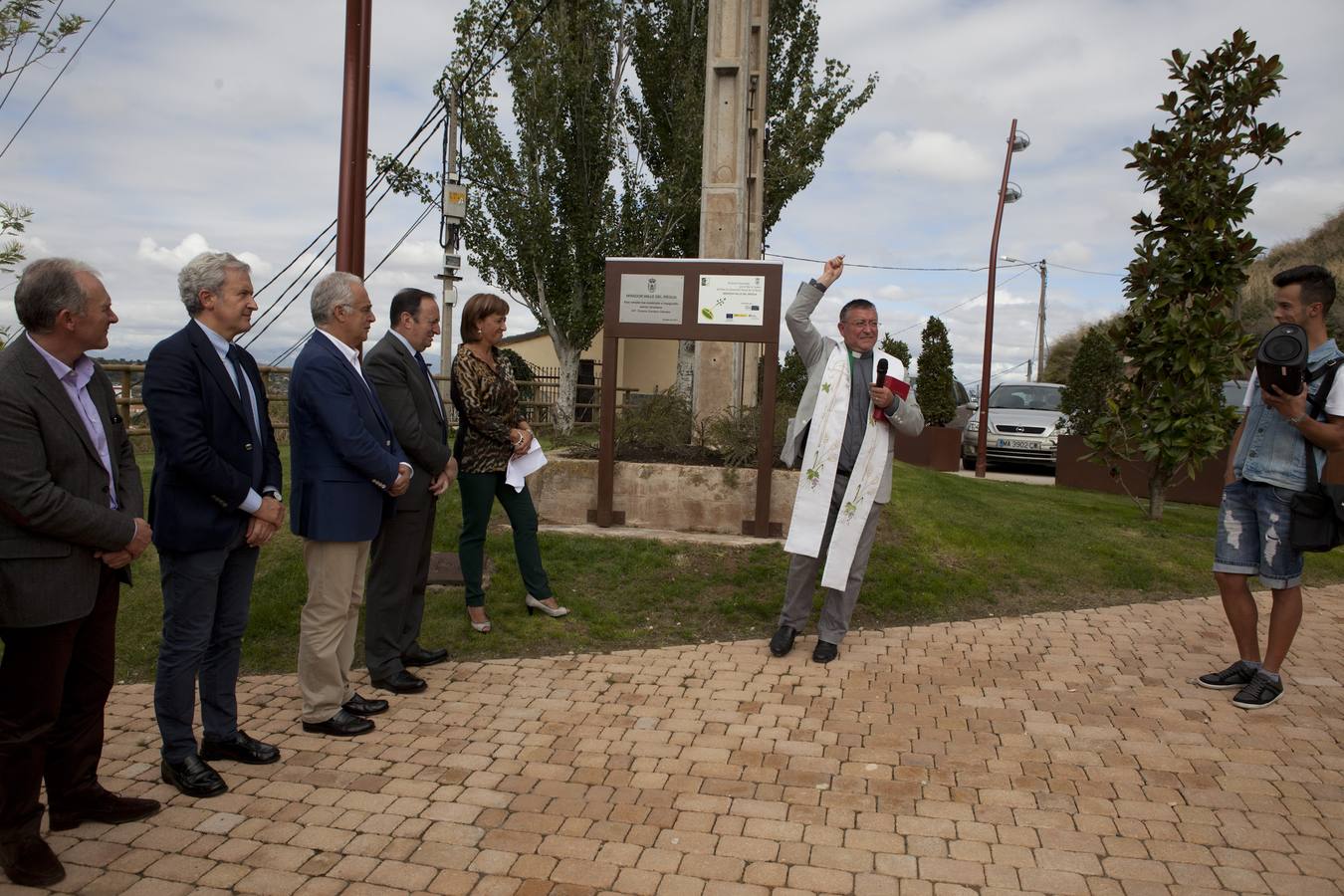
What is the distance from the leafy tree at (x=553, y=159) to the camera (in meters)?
20.1

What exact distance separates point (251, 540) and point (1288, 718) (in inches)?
185

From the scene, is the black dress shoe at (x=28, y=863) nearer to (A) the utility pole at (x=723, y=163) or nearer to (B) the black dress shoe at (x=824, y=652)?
(B) the black dress shoe at (x=824, y=652)

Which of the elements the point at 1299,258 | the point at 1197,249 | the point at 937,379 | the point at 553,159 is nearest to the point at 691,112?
the point at 553,159

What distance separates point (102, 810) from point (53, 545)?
1.01 m

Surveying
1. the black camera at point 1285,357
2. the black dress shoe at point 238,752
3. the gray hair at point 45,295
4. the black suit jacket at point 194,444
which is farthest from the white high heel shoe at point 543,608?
the black camera at point 1285,357

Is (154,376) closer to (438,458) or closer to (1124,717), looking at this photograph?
(438,458)

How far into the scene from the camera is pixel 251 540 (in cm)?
391

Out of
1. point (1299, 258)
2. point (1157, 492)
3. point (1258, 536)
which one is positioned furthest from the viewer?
point (1299, 258)

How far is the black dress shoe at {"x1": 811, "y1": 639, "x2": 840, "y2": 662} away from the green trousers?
5.61 feet

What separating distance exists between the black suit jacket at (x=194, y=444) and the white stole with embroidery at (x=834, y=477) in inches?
115

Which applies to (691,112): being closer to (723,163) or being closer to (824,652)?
(723,163)

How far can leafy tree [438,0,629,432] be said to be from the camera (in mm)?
20094

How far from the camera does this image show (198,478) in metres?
3.61

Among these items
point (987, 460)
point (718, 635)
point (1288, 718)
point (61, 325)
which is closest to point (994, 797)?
point (1288, 718)
